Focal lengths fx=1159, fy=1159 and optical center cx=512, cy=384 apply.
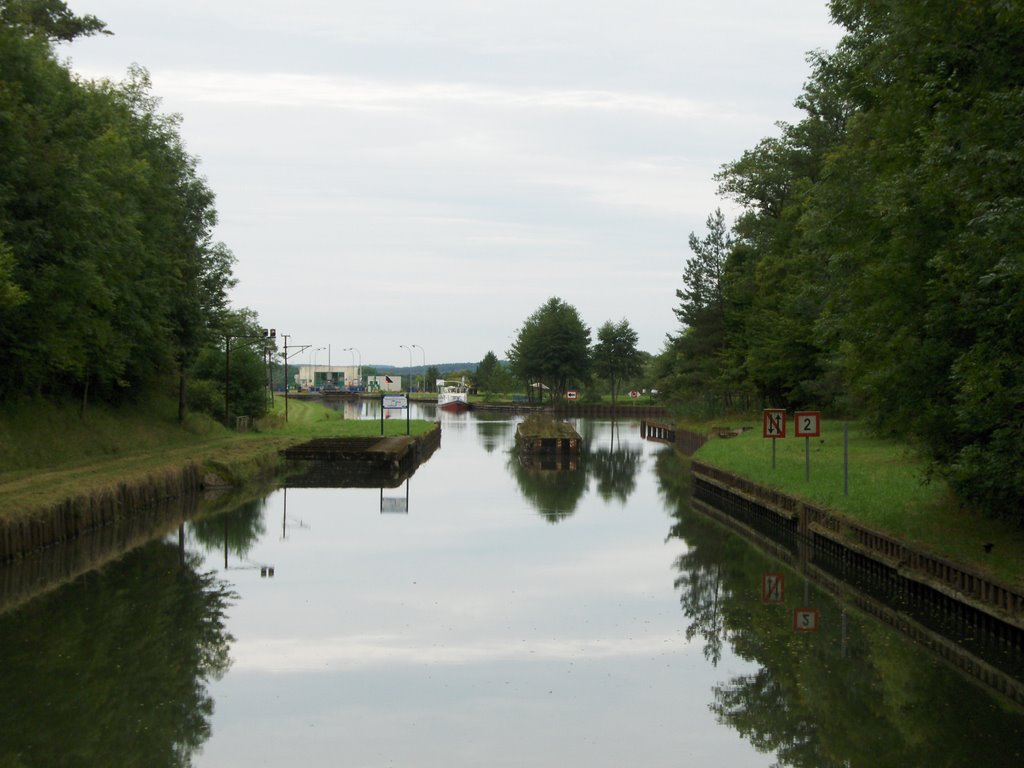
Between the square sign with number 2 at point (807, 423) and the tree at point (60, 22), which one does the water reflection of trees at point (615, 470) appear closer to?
the square sign with number 2 at point (807, 423)

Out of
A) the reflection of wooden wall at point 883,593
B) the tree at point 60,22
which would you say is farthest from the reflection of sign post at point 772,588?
the tree at point 60,22

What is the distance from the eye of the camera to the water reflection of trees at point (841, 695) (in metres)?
12.4

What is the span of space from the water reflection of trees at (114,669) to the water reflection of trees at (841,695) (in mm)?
6495

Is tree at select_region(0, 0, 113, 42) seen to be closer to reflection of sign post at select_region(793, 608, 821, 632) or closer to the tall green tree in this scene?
the tall green tree

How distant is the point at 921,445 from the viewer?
2134 cm

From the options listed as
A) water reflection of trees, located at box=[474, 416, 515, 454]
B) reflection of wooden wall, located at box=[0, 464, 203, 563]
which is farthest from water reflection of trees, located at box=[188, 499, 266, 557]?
water reflection of trees, located at box=[474, 416, 515, 454]

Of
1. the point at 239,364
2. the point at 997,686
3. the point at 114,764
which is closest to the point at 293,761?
the point at 114,764

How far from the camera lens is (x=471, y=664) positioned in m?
15.9

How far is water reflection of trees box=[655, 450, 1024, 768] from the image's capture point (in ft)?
40.7

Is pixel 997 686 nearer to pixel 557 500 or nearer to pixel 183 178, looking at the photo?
pixel 557 500

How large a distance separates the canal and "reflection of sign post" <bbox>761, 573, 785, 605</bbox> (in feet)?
0.31

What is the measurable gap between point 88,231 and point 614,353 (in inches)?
4307

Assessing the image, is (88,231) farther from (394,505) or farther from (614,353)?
(614,353)

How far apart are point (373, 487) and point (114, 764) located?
99.1 feet
